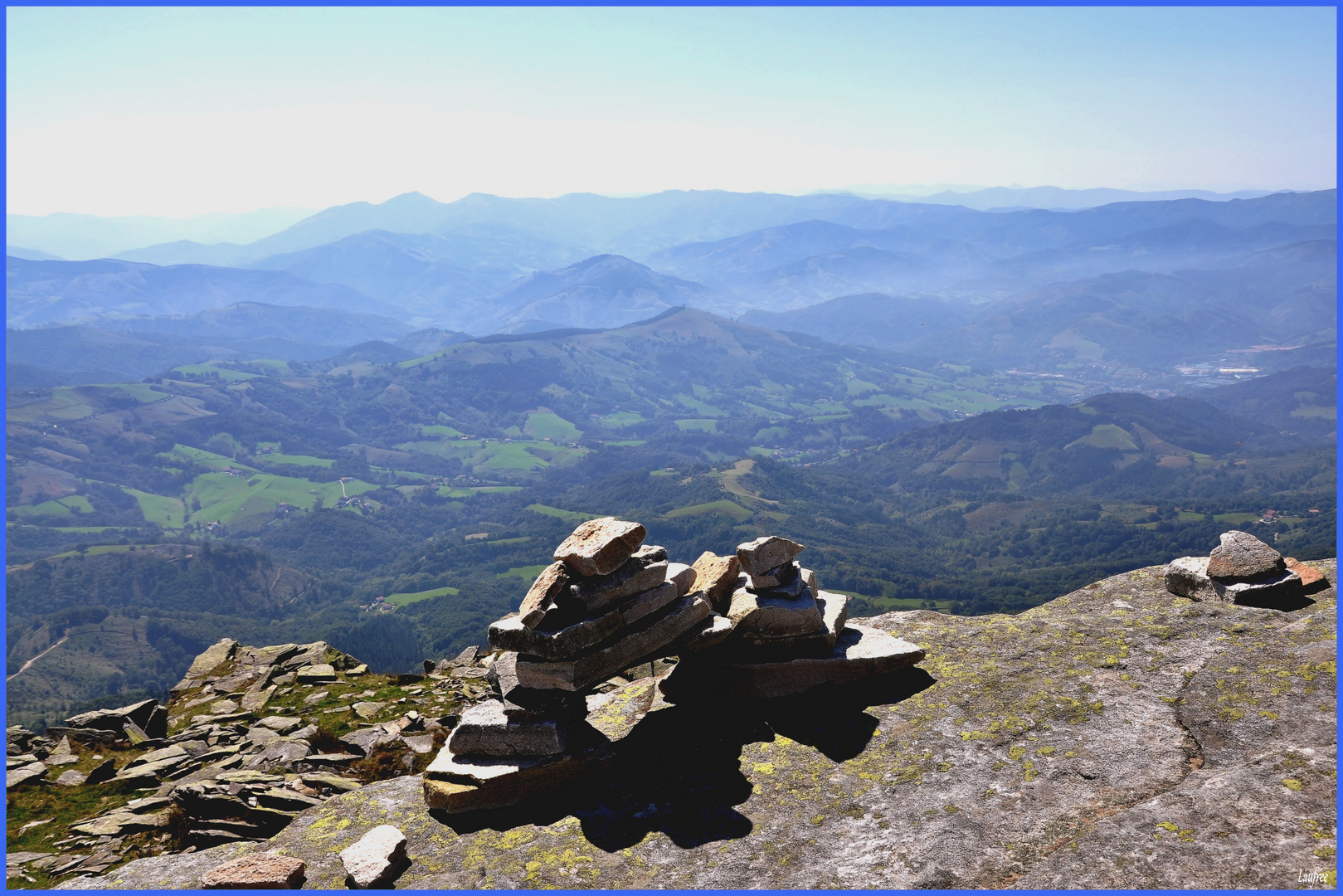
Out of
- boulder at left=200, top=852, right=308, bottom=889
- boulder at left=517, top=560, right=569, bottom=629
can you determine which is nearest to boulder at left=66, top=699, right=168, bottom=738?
boulder at left=200, top=852, right=308, bottom=889

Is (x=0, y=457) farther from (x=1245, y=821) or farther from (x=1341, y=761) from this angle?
(x=1341, y=761)

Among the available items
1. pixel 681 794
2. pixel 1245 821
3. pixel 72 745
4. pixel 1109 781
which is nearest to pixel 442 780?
pixel 681 794

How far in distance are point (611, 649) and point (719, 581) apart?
2632 mm

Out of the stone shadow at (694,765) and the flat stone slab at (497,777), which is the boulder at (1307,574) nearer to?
the stone shadow at (694,765)

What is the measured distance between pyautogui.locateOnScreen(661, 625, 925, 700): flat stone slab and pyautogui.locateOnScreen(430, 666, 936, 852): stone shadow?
0.46ft

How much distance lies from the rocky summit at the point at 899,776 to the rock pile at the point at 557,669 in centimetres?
5

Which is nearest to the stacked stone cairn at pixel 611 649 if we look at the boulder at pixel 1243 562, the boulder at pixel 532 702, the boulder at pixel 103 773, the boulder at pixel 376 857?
the boulder at pixel 532 702

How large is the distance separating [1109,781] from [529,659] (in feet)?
25.2

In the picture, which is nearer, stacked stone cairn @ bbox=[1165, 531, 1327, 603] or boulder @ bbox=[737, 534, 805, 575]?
boulder @ bbox=[737, 534, 805, 575]

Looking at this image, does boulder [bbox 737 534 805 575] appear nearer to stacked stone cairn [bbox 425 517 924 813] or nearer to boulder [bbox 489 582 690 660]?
stacked stone cairn [bbox 425 517 924 813]

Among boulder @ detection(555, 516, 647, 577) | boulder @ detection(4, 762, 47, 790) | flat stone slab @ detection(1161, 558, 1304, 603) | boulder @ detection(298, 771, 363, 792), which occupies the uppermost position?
A: boulder @ detection(555, 516, 647, 577)

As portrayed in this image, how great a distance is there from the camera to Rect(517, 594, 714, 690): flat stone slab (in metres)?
10.3

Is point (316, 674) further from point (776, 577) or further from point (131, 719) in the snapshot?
point (776, 577)

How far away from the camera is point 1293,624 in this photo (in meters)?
11.7
